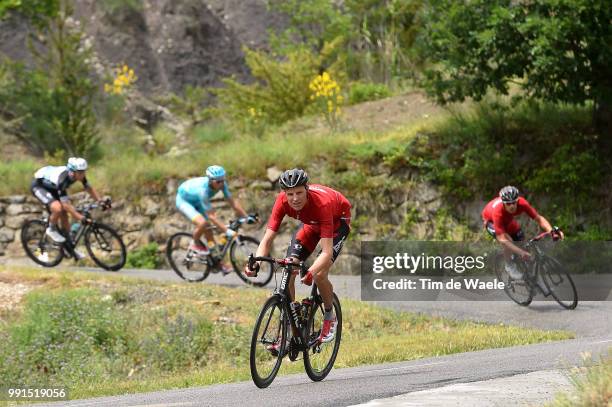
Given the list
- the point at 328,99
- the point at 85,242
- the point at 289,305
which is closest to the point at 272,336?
the point at 289,305

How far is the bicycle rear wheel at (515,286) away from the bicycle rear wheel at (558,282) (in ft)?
1.41

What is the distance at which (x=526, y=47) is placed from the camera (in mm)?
21219

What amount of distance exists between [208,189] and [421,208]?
589cm

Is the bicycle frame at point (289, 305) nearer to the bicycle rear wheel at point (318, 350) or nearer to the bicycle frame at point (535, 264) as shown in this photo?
the bicycle rear wheel at point (318, 350)

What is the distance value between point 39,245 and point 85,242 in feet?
3.76

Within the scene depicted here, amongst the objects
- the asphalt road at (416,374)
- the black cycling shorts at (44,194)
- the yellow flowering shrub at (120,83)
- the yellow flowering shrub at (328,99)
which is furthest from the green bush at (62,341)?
Result: the yellow flowering shrub at (120,83)

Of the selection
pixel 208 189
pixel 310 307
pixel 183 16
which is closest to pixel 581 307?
pixel 208 189

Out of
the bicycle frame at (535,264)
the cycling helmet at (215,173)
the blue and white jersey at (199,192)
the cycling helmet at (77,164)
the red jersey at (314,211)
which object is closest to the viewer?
the red jersey at (314,211)

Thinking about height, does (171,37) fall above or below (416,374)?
above

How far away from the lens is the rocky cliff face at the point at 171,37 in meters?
40.0

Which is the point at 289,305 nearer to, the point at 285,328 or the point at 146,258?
the point at 285,328

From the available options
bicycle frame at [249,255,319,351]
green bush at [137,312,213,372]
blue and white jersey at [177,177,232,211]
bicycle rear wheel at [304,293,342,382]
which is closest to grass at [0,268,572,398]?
green bush at [137,312,213,372]

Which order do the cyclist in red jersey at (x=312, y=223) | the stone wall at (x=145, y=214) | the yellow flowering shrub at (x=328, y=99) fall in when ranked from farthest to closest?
1. the yellow flowering shrub at (x=328, y=99)
2. the stone wall at (x=145, y=214)
3. the cyclist in red jersey at (x=312, y=223)

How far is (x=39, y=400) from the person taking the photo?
39.9ft
